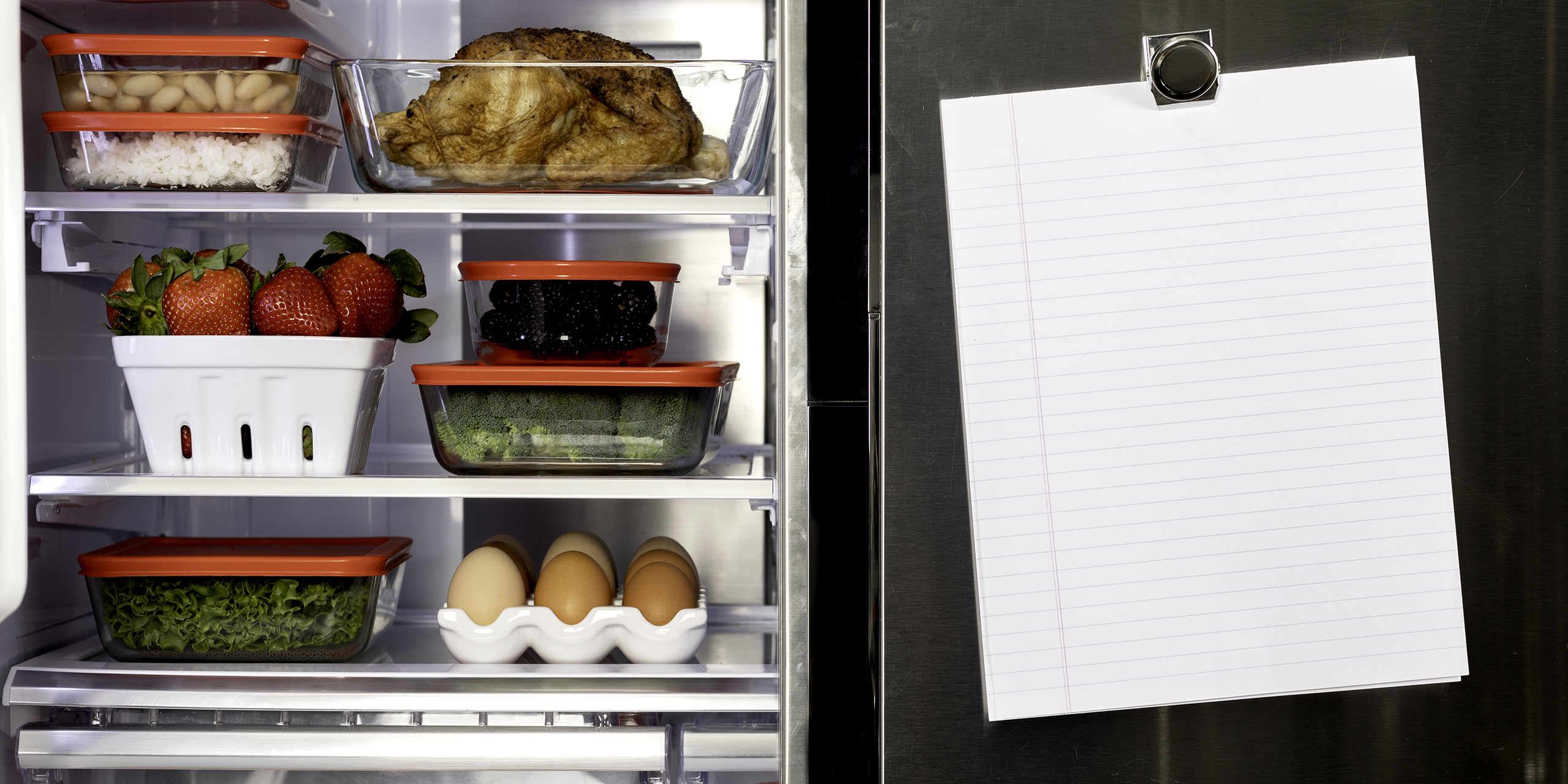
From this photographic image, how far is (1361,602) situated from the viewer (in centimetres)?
79

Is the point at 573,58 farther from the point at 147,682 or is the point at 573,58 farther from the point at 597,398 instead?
the point at 147,682

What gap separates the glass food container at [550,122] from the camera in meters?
1.03

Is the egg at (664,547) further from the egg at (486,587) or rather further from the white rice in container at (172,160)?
the white rice in container at (172,160)

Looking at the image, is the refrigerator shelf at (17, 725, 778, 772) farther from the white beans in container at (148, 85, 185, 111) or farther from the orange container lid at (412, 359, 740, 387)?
the white beans in container at (148, 85, 185, 111)

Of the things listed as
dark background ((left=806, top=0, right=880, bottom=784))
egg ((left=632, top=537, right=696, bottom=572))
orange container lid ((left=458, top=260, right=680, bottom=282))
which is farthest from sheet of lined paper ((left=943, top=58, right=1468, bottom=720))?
egg ((left=632, top=537, right=696, bottom=572))

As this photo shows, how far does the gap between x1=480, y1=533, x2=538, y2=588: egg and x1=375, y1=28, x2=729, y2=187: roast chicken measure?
1.43ft

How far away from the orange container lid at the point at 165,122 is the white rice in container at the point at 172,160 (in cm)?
1

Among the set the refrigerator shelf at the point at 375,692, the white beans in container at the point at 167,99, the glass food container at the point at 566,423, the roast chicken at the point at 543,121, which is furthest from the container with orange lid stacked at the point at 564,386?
the white beans in container at the point at 167,99

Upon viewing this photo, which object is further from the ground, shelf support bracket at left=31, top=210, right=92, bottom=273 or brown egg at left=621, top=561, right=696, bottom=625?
shelf support bracket at left=31, top=210, right=92, bottom=273

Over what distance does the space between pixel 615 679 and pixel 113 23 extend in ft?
3.24

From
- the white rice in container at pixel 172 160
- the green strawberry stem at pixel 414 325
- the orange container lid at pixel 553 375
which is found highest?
the white rice in container at pixel 172 160

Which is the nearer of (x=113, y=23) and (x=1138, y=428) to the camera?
(x=1138, y=428)

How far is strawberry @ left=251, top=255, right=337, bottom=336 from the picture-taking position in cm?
108

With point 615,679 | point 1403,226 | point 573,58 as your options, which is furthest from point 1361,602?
point 573,58
